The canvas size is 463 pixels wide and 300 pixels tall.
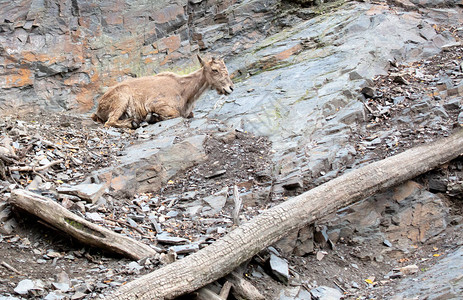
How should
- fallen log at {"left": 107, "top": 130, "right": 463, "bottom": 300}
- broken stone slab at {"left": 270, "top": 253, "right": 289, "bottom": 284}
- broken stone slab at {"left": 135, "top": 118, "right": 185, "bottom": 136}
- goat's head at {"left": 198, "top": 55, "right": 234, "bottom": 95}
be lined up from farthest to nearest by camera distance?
goat's head at {"left": 198, "top": 55, "right": 234, "bottom": 95} < broken stone slab at {"left": 135, "top": 118, "right": 185, "bottom": 136} < broken stone slab at {"left": 270, "top": 253, "right": 289, "bottom": 284} < fallen log at {"left": 107, "top": 130, "right": 463, "bottom": 300}

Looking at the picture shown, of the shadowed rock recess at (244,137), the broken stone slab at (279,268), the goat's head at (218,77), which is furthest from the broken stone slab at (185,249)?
the goat's head at (218,77)

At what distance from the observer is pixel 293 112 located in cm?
1086

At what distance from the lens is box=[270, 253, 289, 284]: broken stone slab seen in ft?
20.5

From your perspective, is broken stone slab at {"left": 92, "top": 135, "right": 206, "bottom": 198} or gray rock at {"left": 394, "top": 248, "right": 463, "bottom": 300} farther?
broken stone slab at {"left": 92, "top": 135, "right": 206, "bottom": 198}

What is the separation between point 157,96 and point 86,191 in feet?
19.7

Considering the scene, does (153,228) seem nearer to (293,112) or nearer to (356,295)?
(356,295)

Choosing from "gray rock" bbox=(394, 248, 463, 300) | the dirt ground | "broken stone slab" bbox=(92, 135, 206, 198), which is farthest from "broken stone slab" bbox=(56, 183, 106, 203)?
"gray rock" bbox=(394, 248, 463, 300)

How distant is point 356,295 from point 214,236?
2152 millimetres

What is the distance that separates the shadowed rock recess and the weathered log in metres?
0.18

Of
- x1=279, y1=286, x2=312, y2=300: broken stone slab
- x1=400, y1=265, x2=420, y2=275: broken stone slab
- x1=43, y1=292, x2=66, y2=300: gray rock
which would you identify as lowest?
x1=400, y1=265, x2=420, y2=275: broken stone slab

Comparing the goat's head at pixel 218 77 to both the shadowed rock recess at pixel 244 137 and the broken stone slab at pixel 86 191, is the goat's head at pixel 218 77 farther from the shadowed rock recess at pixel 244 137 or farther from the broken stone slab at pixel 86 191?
the broken stone slab at pixel 86 191

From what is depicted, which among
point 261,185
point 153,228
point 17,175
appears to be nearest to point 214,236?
point 153,228

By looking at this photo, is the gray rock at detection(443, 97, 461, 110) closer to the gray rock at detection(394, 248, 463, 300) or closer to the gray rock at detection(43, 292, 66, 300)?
the gray rock at detection(394, 248, 463, 300)

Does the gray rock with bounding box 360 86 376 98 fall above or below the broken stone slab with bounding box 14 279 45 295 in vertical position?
below
